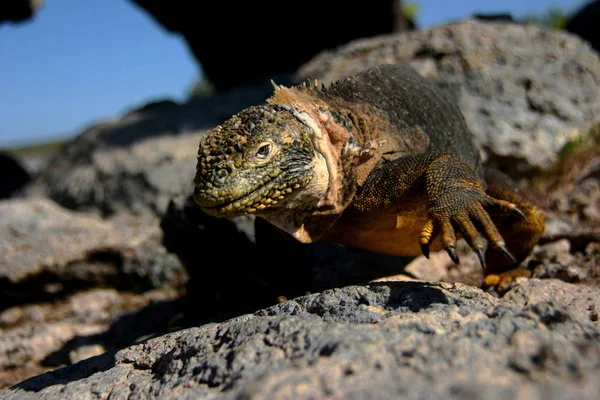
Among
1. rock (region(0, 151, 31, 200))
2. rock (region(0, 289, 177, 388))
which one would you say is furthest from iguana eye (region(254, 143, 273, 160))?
rock (region(0, 151, 31, 200))

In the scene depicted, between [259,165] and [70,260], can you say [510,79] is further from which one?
[70,260]

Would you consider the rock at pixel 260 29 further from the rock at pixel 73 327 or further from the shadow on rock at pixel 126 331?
the shadow on rock at pixel 126 331

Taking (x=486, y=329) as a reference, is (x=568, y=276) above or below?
below

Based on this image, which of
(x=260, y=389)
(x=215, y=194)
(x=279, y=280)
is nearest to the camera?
(x=260, y=389)

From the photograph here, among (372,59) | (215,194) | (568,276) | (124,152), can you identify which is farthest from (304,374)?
(124,152)

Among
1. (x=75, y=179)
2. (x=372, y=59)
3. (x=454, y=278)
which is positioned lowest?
(x=75, y=179)

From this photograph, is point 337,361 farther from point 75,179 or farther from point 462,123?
point 75,179

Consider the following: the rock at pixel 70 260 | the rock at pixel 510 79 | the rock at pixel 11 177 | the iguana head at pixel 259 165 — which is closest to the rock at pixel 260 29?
the rock at pixel 11 177
